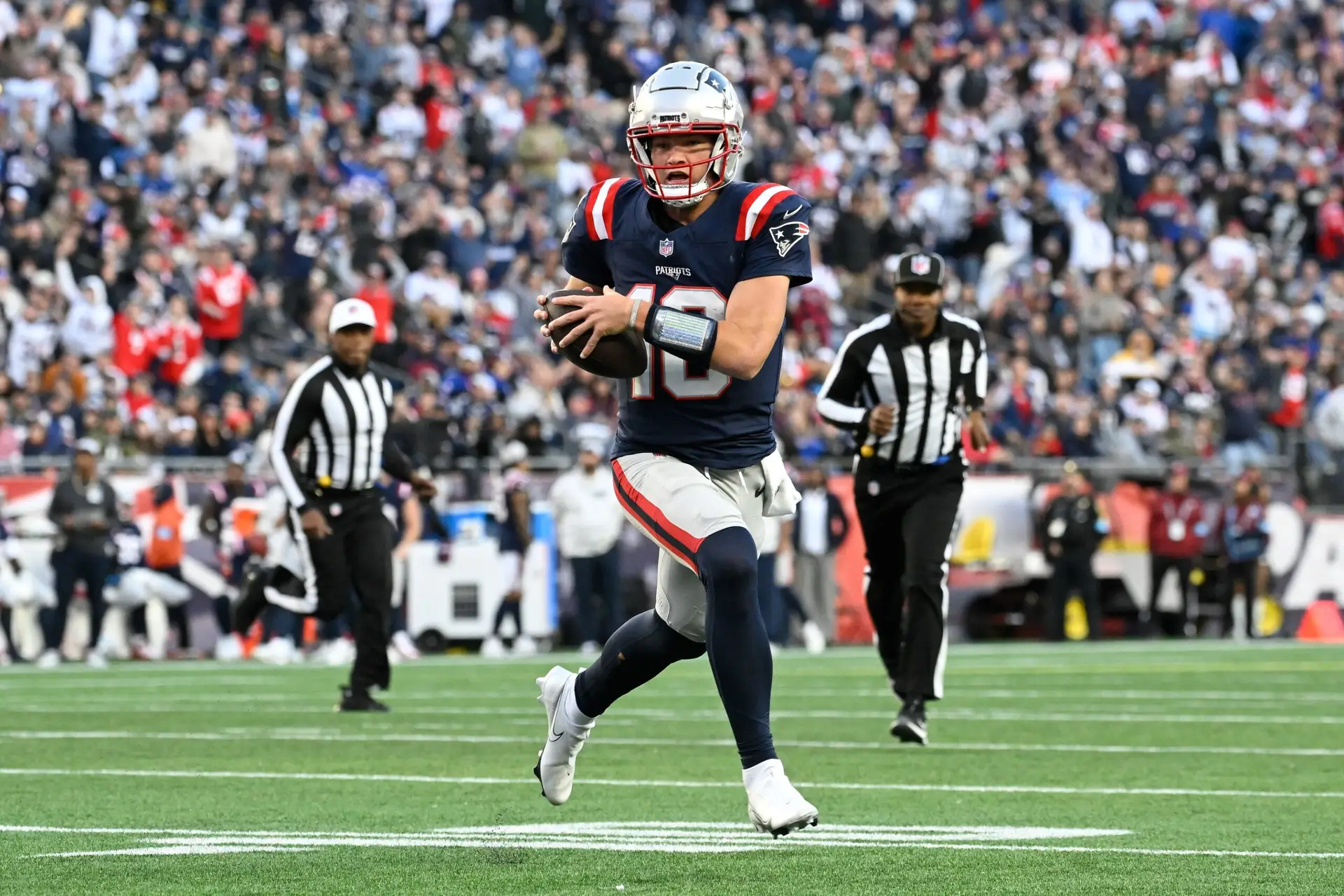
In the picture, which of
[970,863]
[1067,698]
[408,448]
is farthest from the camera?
[408,448]

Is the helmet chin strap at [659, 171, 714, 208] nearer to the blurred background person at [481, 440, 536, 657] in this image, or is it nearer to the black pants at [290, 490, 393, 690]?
the black pants at [290, 490, 393, 690]

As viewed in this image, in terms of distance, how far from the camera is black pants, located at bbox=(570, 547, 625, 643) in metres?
18.5

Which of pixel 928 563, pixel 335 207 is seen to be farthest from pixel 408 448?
pixel 928 563

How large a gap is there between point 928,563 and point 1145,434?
13339 mm

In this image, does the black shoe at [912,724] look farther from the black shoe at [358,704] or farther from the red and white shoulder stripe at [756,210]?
the red and white shoulder stripe at [756,210]

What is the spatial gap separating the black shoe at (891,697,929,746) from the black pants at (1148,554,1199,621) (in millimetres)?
12764

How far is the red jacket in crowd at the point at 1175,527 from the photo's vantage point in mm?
21297

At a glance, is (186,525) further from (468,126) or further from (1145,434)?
(1145,434)

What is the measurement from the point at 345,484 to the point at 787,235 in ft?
18.9

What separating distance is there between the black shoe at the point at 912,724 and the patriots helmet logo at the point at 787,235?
3746 millimetres

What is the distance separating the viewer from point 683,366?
563 centimetres

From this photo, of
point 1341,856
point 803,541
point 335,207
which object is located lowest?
point 803,541

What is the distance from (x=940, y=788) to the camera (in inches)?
282

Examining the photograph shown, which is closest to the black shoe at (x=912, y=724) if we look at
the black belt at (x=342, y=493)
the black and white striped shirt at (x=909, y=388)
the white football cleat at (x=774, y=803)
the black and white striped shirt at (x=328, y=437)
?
the black and white striped shirt at (x=909, y=388)
